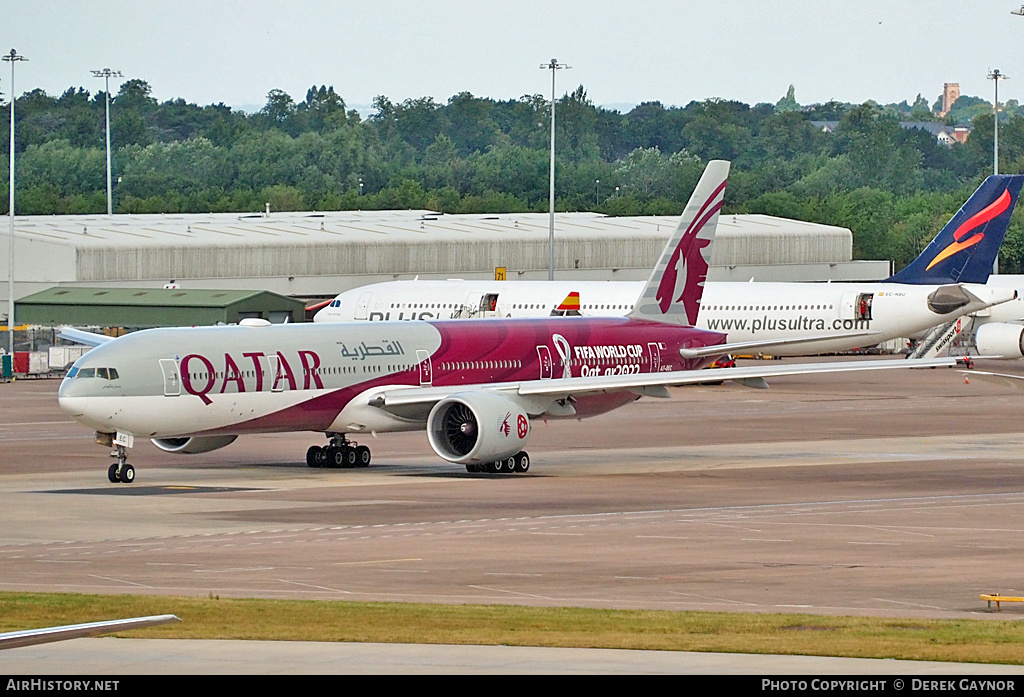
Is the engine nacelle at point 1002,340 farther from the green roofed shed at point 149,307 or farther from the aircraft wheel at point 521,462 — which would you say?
the aircraft wheel at point 521,462

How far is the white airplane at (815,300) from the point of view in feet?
272

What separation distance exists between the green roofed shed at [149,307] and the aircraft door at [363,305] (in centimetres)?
834

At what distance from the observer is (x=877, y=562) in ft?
100

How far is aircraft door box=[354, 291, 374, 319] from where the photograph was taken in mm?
86875

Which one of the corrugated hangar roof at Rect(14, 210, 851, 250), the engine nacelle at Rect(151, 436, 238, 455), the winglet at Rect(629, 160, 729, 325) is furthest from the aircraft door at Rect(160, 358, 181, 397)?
the corrugated hangar roof at Rect(14, 210, 851, 250)

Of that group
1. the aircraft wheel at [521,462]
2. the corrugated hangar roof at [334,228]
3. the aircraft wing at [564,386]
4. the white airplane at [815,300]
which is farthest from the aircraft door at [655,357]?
the corrugated hangar roof at [334,228]

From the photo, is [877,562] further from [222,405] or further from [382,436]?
[382,436]

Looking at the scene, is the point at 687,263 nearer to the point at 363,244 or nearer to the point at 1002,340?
the point at 1002,340

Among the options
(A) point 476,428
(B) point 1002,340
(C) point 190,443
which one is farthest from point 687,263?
(B) point 1002,340

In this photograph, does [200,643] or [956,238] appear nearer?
[200,643]

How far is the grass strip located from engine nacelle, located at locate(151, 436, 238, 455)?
1922 centimetres

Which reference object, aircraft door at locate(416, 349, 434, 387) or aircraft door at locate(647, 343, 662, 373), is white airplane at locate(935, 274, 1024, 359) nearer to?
aircraft door at locate(647, 343, 662, 373)
